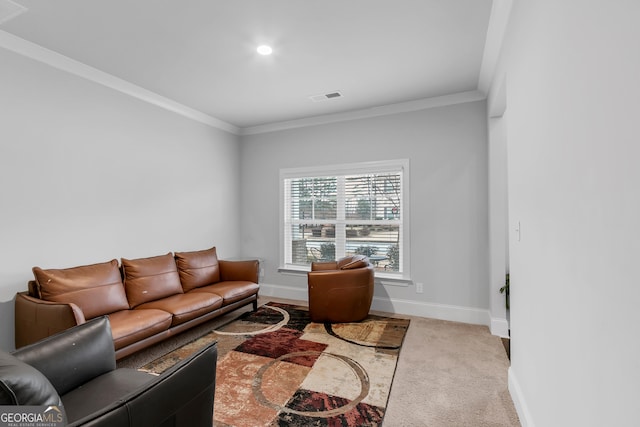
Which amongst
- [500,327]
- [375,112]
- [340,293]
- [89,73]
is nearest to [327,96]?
[375,112]

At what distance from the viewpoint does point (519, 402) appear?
1.96 meters

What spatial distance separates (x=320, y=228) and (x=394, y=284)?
139 cm

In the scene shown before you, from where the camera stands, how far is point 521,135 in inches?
73.3

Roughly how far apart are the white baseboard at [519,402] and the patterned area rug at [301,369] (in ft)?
2.71

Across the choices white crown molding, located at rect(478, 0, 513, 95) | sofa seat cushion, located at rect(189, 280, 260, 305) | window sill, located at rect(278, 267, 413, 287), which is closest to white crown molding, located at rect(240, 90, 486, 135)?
white crown molding, located at rect(478, 0, 513, 95)

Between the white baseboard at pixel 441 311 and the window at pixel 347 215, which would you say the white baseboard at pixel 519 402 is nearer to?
the white baseboard at pixel 441 311

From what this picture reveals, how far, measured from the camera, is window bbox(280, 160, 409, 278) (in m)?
4.23

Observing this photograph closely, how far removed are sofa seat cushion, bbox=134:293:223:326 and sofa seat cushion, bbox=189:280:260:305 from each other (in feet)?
0.38

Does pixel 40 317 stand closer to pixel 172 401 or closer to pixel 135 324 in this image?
pixel 135 324

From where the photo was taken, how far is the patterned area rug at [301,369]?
2.00 metres

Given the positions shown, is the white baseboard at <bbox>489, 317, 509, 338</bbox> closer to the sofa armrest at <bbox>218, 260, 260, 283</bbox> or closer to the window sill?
the window sill

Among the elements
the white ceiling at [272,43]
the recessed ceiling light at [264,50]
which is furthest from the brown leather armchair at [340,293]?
the recessed ceiling light at [264,50]

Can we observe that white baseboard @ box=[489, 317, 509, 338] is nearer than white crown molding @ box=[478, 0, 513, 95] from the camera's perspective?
No

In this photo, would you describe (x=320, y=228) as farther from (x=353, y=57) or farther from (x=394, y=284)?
(x=353, y=57)
